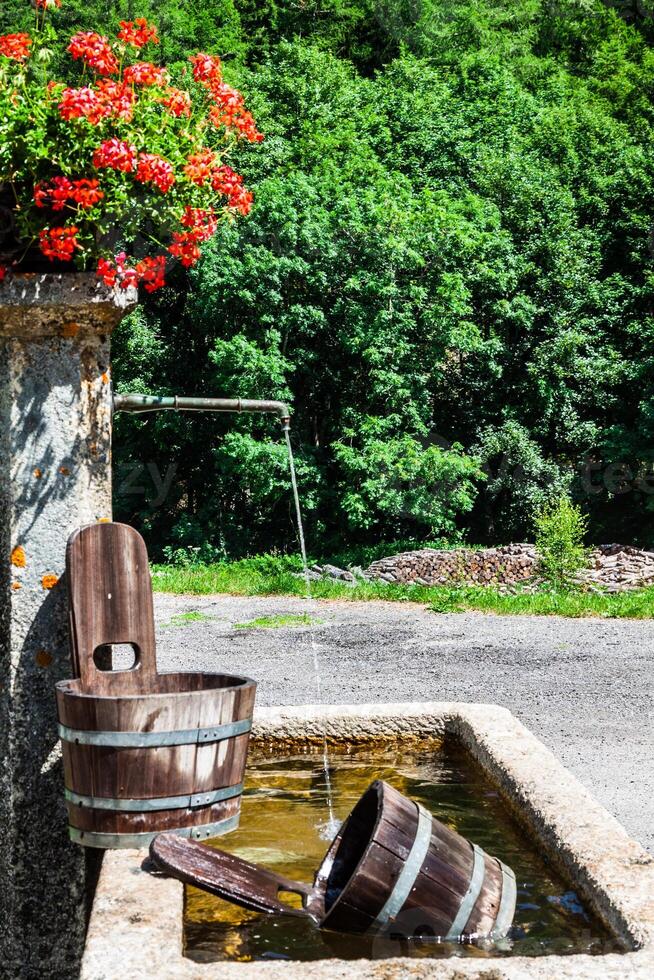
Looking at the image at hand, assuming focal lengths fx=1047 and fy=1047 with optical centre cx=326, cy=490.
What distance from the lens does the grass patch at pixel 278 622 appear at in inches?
432

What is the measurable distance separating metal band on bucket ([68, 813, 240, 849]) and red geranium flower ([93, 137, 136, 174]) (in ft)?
5.27

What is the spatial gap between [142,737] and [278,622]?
352 inches

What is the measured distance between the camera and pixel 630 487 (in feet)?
68.8

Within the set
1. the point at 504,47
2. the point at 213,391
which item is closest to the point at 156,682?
the point at 213,391

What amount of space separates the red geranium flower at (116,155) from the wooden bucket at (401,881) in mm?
1608

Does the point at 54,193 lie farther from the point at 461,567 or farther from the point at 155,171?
the point at 461,567

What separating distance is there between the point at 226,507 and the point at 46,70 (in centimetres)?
1877

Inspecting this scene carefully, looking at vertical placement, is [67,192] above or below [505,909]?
above

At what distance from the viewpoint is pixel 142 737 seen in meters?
2.36

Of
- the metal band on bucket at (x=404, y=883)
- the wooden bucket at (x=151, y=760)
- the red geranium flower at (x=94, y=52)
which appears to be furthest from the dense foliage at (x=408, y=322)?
the metal band on bucket at (x=404, y=883)

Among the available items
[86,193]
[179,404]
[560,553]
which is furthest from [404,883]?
[560,553]

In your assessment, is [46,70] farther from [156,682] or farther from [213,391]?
[213,391]

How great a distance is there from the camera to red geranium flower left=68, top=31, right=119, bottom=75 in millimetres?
2725

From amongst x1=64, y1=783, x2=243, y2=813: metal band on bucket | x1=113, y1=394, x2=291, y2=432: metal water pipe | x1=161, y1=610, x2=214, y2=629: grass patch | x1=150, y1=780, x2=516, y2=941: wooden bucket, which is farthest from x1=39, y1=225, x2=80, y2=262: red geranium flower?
x1=161, y1=610, x2=214, y2=629: grass patch
